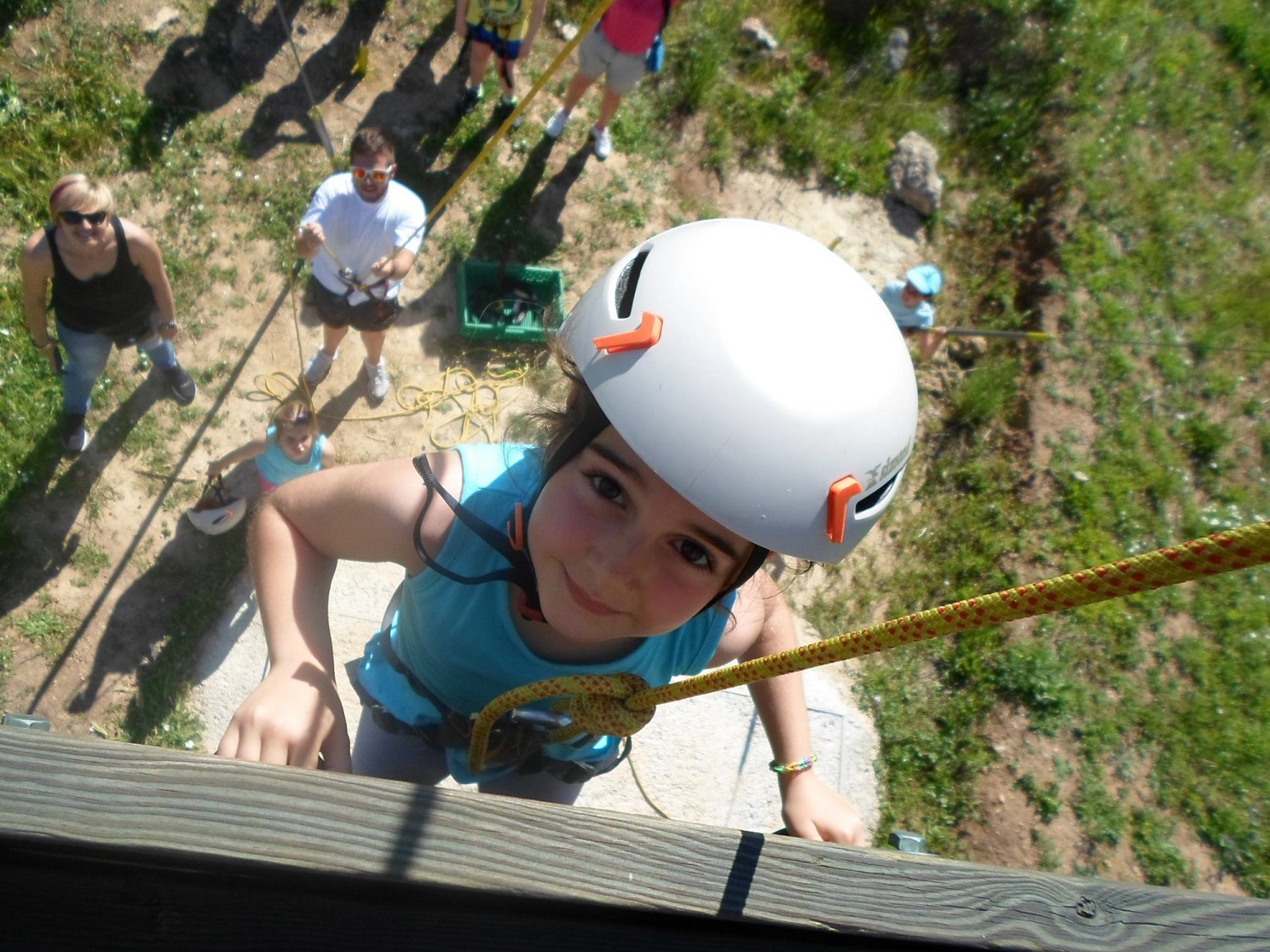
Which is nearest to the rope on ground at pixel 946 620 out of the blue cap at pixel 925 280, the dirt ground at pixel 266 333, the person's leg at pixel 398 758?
the person's leg at pixel 398 758

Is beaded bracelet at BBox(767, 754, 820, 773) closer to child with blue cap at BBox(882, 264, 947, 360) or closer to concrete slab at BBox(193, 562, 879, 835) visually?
concrete slab at BBox(193, 562, 879, 835)

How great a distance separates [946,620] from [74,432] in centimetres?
526

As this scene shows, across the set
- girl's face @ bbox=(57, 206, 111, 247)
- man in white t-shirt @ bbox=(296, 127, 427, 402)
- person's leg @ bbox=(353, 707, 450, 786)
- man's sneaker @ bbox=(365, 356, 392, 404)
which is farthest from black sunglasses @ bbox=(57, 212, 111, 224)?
person's leg @ bbox=(353, 707, 450, 786)

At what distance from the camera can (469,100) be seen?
6457mm

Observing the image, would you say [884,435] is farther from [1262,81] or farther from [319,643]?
[1262,81]

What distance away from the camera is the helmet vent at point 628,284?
1645 millimetres

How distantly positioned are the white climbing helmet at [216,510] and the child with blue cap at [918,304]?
4.16 m

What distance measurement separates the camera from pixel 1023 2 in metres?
7.59

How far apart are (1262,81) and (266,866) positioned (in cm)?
1020

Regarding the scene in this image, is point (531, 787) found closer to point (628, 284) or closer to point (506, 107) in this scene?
point (628, 284)

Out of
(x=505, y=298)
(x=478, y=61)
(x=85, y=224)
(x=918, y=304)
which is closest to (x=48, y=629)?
(x=85, y=224)

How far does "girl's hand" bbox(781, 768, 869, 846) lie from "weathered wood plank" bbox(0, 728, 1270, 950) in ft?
3.05

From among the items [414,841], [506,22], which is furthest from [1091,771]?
[506,22]

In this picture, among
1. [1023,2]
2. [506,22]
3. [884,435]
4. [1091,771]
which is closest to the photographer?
[884,435]
